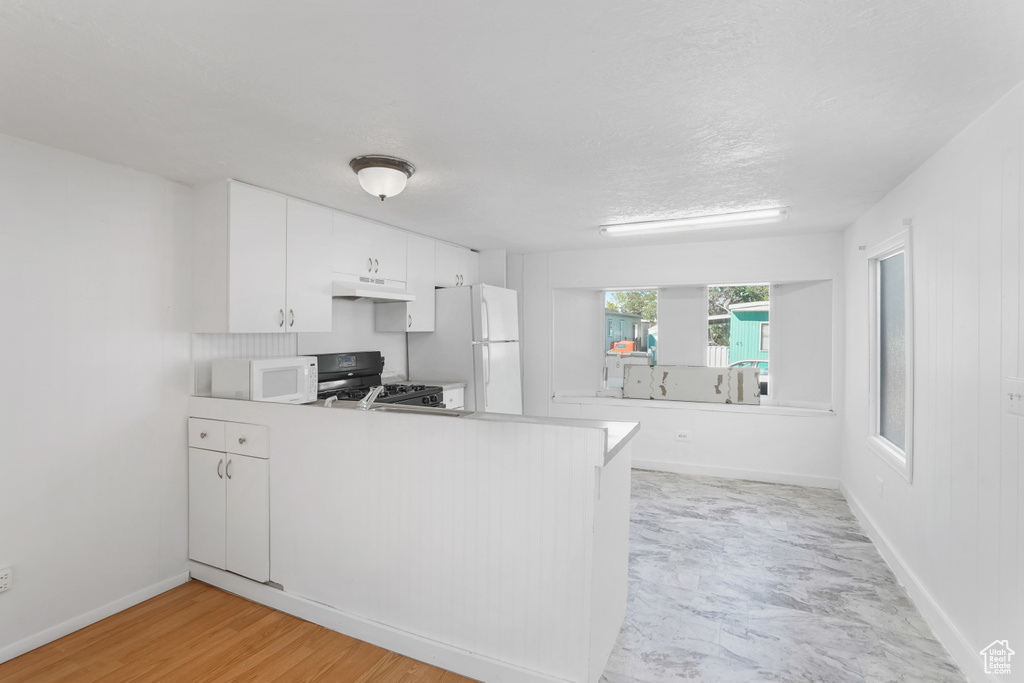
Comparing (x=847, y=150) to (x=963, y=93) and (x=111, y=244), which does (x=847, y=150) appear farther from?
(x=111, y=244)

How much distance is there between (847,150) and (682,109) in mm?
1046

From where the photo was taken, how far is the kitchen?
1553mm

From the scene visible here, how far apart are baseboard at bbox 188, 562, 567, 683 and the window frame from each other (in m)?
2.32

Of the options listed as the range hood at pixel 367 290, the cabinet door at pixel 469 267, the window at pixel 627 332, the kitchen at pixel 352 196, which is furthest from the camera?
the window at pixel 627 332

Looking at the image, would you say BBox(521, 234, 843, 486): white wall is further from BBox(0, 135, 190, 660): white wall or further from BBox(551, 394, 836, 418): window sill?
BBox(0, 135, 190, 660): white wall

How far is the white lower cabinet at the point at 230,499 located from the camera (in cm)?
265

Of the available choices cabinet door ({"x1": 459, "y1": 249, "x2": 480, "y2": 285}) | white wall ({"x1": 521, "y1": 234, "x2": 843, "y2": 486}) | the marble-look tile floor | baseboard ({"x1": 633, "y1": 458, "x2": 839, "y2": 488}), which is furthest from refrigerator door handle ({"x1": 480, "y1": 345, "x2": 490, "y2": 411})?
baseboard ({"x1": 633, "y1": 458, "x2": 839, "y2": 488})

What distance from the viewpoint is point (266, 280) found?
3006 millimetres

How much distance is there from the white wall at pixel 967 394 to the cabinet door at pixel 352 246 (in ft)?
11.3

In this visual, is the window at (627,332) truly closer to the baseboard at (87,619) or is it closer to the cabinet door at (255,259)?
the cabinet door at (255,259)

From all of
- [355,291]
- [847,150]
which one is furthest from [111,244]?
[847,150]

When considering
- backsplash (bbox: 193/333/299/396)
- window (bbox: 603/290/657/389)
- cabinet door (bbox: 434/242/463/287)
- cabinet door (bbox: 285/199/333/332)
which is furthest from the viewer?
window (bbox: 603/290/657/389)

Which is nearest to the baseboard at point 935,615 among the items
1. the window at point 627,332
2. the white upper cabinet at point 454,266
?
the window at point 627,332

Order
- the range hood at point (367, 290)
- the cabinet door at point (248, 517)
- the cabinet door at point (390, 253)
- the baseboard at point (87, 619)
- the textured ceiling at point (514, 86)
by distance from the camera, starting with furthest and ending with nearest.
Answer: the cabinet door at point (390, 253) < the range hood at point (367, 290) < the cabinet door at point (248, 517) < the baseboard at point (87, 619) < the textured ceiling at point (514, 86)
